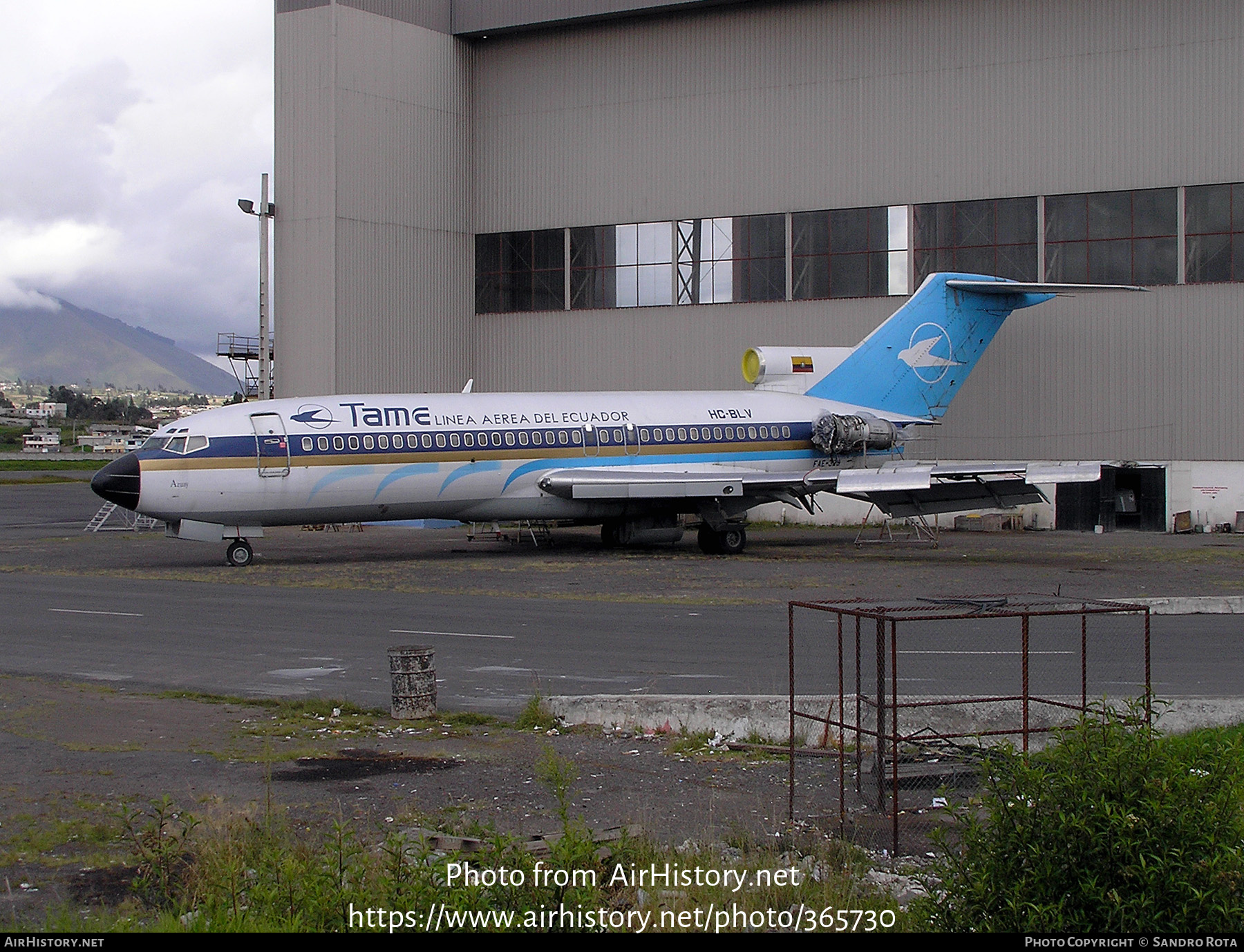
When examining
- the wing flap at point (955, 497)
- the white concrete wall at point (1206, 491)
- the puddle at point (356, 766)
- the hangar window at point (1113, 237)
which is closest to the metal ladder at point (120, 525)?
the wing flap at point (955, 497)

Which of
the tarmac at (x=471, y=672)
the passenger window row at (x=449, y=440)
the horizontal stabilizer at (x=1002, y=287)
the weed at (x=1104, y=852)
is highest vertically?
the horizontal stabilizer at (x=1002, y=287)

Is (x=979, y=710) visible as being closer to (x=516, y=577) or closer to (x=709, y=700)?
(x=709, y=700)

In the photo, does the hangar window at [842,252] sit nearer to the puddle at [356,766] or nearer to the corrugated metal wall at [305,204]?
the corrugated metal wall at [305,204]

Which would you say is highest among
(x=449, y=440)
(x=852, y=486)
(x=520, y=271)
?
(x=520, y=271)

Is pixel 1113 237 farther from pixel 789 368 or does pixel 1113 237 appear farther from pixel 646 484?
pixel 646 484

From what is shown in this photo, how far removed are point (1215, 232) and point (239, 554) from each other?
28285 millimetres

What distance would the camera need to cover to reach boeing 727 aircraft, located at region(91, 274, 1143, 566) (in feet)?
86.1

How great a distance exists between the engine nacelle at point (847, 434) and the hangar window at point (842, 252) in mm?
7534

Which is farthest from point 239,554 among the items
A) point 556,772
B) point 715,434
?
point 556,772

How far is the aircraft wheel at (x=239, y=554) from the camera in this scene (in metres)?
26.6

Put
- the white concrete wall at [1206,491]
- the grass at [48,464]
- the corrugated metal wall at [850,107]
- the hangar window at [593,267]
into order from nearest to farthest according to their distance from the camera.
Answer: the white concrete wall at [1206,491]
the corrugated metal wall at [850,107]
the hangar window at [593,267]
the grass at [48,464]

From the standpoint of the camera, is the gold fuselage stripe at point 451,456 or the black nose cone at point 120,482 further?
the gold fuselage stripe at point 451,456

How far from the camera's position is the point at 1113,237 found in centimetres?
3644

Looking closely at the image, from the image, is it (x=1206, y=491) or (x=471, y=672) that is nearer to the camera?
(x=471, y=672)
